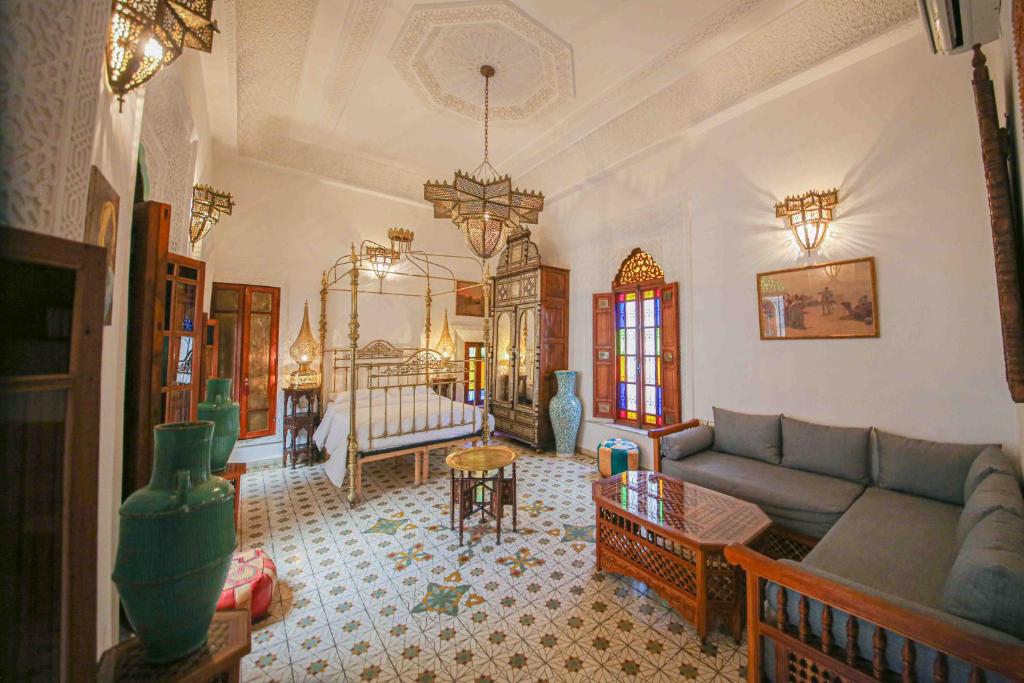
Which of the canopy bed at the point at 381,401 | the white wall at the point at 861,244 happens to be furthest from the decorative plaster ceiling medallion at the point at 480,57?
the canopy bed at the point at 381,401

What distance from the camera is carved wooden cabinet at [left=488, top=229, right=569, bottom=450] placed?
5234 millimetres

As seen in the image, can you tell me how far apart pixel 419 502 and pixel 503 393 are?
2.61m

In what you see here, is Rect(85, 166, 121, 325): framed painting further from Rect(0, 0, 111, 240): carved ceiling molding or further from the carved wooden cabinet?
the carved wooden cabinet

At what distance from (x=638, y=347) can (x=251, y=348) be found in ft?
16.4

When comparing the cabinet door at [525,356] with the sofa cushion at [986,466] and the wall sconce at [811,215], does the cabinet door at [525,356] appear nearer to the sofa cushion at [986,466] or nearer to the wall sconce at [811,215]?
the wall sconce at [811,215]

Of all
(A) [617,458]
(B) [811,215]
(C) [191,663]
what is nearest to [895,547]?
(A) [617,458]

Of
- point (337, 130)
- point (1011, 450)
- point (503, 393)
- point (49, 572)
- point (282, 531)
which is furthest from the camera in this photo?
point (503, 393)

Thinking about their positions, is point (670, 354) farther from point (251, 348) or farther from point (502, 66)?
point (251, 348)

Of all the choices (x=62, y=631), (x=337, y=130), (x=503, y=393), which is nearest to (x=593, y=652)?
(x=62, y=631)

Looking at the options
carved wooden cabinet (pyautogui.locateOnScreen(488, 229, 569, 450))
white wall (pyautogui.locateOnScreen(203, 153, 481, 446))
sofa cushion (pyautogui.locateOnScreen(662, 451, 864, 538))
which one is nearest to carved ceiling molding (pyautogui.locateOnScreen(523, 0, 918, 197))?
carved wooden cabinet (pyautogui.locateOnScreen(488, 229, 569, 450))

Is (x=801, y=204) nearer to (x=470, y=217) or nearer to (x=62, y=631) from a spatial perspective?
(x=470, y=217)

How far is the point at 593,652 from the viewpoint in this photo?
1816mm

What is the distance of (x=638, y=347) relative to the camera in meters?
4.57

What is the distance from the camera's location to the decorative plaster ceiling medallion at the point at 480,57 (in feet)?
9.95
